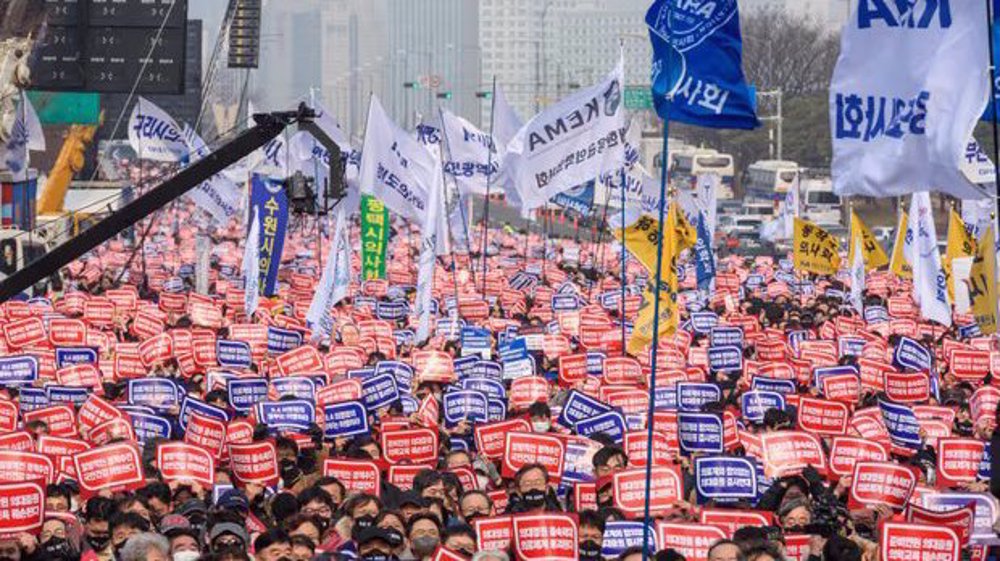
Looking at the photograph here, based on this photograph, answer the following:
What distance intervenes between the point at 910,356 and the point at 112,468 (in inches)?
384

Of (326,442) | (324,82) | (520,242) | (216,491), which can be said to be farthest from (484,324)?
(324,82)

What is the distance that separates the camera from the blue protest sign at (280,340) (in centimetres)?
2580

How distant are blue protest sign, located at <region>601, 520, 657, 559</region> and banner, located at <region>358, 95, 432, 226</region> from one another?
15.7 meters

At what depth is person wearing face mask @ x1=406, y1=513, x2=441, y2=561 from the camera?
12.2 metres

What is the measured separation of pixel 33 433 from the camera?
1692cm

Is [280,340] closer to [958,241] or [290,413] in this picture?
[958,241]

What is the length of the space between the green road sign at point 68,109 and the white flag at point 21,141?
15164 millimetres

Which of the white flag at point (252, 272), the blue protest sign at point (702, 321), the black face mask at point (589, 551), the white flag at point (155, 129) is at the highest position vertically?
the white flag at point (155, 129)

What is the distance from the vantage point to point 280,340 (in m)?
25.9

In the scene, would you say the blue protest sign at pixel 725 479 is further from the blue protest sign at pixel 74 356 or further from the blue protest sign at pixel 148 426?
the blue protest sign at pixel 74 356

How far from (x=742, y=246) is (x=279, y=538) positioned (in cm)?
5709

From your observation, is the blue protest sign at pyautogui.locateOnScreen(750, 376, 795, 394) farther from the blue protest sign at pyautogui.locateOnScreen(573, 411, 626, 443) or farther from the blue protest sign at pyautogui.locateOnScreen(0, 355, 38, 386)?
the blue protest sign at pyautogui.locateOnScreen(0, 355, 38, 386)

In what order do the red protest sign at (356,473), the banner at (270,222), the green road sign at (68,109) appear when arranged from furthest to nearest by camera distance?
the green road sign at (68,109) < the banner at (270,222) < the red protest sign at (356,473)

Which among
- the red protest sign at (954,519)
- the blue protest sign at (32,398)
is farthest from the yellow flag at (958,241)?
the red protest sign at (954,519)
